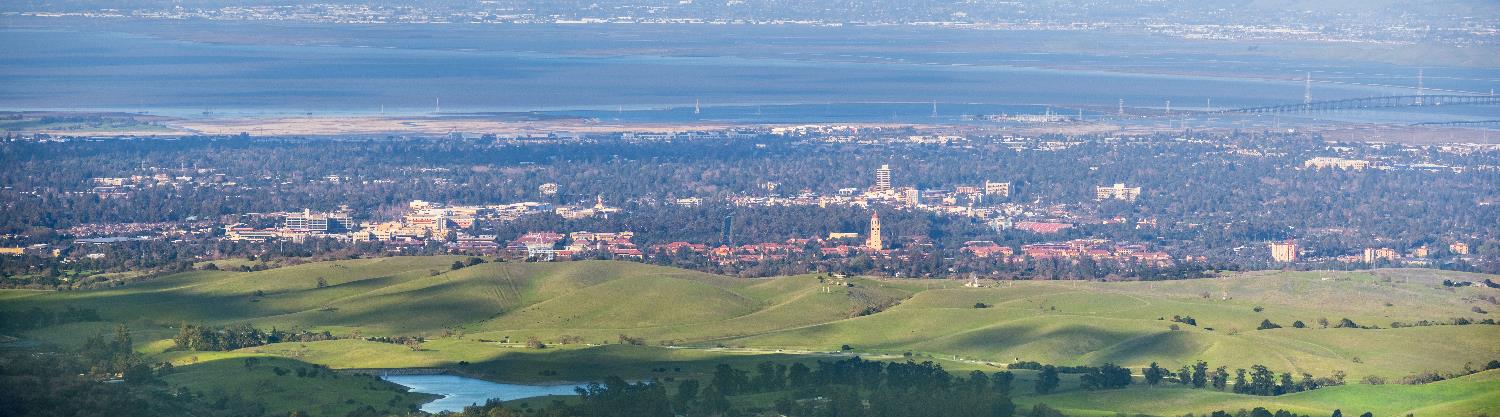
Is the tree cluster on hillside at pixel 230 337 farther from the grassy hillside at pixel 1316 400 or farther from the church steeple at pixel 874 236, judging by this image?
the church steeple at pixel 874 236

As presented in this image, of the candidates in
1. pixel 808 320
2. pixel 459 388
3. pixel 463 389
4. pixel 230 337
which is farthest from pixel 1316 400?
pixel 230 337

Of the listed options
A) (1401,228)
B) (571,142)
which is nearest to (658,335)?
(1401,228)

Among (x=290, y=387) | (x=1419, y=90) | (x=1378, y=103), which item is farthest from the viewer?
(x=1419, y=90)

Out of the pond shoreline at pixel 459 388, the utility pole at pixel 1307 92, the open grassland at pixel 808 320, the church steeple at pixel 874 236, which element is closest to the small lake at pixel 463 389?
the pond shoreline at pixel 459 388

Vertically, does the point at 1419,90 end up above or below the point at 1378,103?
below

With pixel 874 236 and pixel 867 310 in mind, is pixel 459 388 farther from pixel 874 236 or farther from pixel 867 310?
pixel 874 236

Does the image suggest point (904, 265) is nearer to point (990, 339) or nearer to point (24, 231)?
point (990, 339)

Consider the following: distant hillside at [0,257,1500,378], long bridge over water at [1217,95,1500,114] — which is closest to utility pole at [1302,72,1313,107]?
long bridge over water at [1217,95,1500,114]
